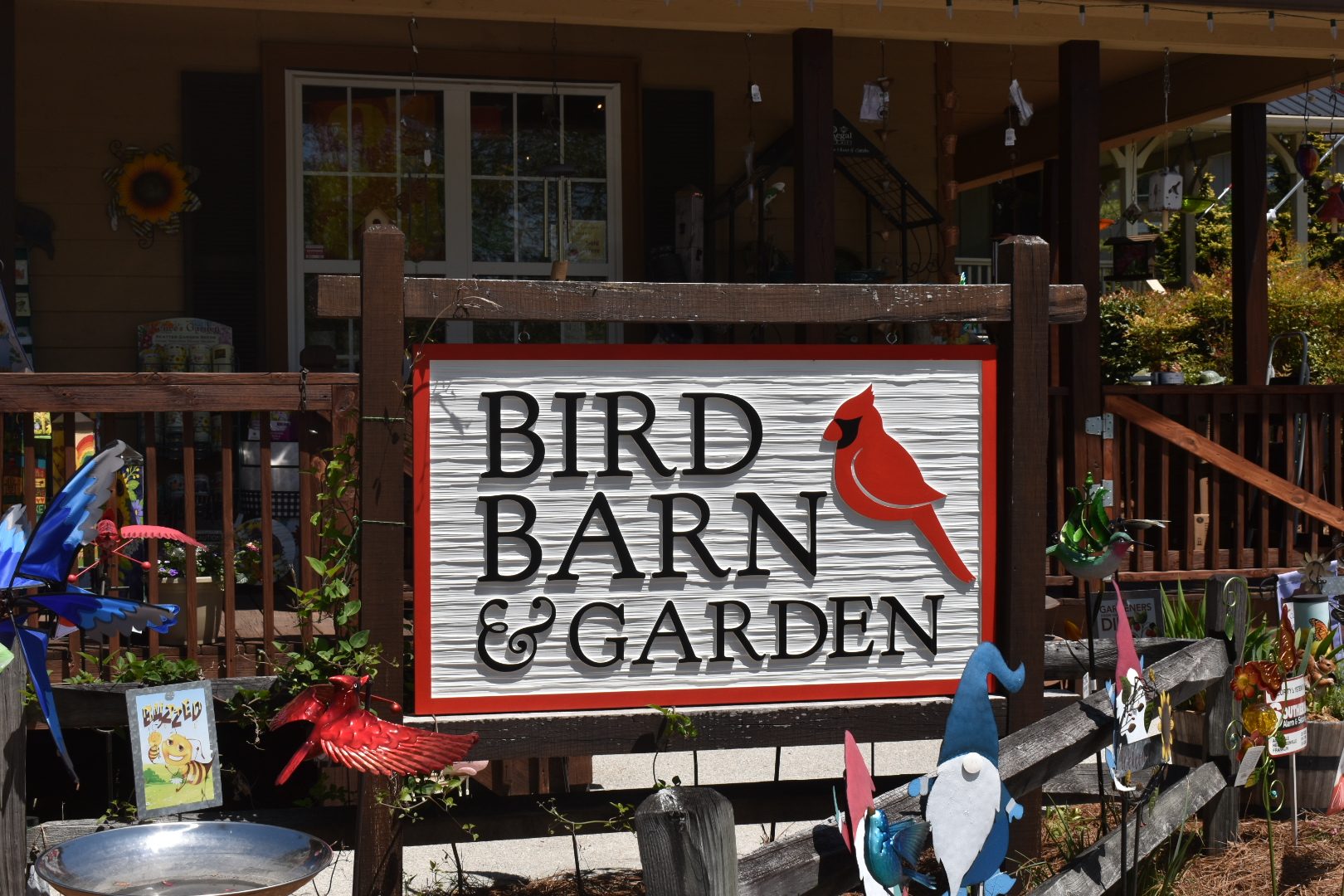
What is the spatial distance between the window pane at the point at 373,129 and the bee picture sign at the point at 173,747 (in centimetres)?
493

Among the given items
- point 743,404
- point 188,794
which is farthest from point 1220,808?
point 188,794

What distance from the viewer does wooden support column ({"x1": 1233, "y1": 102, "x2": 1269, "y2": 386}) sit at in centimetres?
791

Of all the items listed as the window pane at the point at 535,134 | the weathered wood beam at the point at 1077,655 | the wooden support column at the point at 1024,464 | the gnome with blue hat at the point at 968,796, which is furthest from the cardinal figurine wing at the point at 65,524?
the window pane at the point at 535,134

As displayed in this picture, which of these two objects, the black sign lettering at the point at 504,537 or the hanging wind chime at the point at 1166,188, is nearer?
the black sign lettering at the point at 504,537

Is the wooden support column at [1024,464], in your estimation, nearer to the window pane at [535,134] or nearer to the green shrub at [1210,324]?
the window pane at [535,134]

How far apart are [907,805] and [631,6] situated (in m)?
4.67

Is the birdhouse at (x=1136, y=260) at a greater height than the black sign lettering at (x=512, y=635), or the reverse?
the birdhouse at (x=1136, y=260)

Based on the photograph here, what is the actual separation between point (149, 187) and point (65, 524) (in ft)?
17.0

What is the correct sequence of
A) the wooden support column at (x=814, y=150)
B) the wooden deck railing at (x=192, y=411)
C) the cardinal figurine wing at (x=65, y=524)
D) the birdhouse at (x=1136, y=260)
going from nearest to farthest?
the cardinal figurine wing at (x=65, y=524) → the wooden deck railing at (x=192, y=411) → the wooden support column at (x=814, y=150) → the birdhouse at (x=1136, y=260)

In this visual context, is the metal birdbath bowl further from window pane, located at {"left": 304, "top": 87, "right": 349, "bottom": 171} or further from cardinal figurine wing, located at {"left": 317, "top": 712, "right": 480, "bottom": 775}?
window pane, located at {"left": 304, "top": 87, "right": 349, "bottom": 171}

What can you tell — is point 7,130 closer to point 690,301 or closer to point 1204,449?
point 690,301

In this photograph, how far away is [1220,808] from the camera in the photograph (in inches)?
167

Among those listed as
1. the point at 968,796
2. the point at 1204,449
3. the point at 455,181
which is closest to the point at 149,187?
the point at 455,181

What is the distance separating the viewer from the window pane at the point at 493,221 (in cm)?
767
